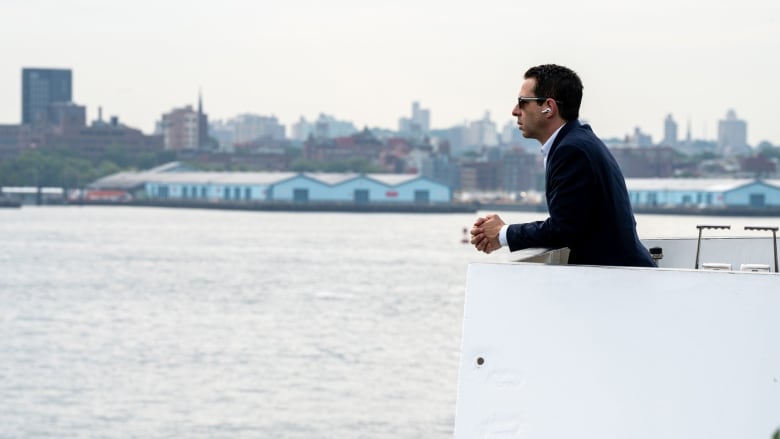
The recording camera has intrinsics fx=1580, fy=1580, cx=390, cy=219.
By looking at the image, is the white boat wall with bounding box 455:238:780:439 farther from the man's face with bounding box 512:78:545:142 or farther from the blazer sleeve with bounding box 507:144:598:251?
the man's face with bounding box 512:78:545:142

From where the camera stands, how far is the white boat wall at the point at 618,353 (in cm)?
299

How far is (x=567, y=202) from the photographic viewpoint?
10.8 ft

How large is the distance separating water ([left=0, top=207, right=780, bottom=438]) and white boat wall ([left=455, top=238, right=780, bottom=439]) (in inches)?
7.9

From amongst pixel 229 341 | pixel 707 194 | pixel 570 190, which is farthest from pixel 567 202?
pixel 707 194

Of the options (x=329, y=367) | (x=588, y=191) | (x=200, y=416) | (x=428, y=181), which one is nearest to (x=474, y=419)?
(x=588, y=191)

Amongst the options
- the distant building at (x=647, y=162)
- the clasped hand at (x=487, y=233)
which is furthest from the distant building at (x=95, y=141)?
the clasped hand at (x=487, y=233)

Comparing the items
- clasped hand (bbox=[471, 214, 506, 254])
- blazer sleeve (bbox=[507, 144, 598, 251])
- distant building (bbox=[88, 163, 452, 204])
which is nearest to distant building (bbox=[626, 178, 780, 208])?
distant building (bbox=[88, 163, 452, 204])

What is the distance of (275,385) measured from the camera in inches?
1046

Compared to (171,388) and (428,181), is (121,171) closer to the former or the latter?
(428,181)

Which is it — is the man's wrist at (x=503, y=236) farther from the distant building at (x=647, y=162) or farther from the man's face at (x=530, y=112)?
the distant building at (x=647, y=162)

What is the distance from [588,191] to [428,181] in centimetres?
15144

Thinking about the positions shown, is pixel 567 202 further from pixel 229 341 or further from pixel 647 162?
pixel 647 162

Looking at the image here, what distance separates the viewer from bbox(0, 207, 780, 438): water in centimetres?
2320

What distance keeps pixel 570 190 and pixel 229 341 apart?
3155 centimetres
